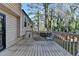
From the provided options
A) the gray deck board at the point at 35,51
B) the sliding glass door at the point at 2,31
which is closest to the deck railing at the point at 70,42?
the gray deck board at the point at 35,51

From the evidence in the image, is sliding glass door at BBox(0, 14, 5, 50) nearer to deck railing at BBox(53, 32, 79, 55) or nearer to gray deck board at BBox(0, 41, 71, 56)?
gray deck board at BBox(0, 41, 71, 56)

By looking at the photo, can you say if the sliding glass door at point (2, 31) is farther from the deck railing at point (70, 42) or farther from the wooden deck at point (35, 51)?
the deck railing at point (70, 42)

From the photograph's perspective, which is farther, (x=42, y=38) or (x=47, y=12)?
(x=42, y=38)

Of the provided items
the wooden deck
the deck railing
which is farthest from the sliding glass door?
the deck railing

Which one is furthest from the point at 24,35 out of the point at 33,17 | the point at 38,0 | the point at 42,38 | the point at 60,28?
the point at 38,0

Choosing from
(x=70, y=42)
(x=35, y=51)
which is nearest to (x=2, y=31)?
(x=35, y=51)

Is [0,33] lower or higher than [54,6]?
lower

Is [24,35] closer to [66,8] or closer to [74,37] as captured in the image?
[66,8]

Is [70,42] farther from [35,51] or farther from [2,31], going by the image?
[2,31]

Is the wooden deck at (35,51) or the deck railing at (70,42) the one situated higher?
the deck railing at (70,42)

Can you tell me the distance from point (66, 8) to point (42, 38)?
3.06 metres

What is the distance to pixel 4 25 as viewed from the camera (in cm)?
759

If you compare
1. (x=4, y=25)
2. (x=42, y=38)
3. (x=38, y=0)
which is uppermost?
(x=38, y=0)

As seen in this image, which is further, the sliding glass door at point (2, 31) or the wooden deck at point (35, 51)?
the sliding glass door at point (2, 31)
